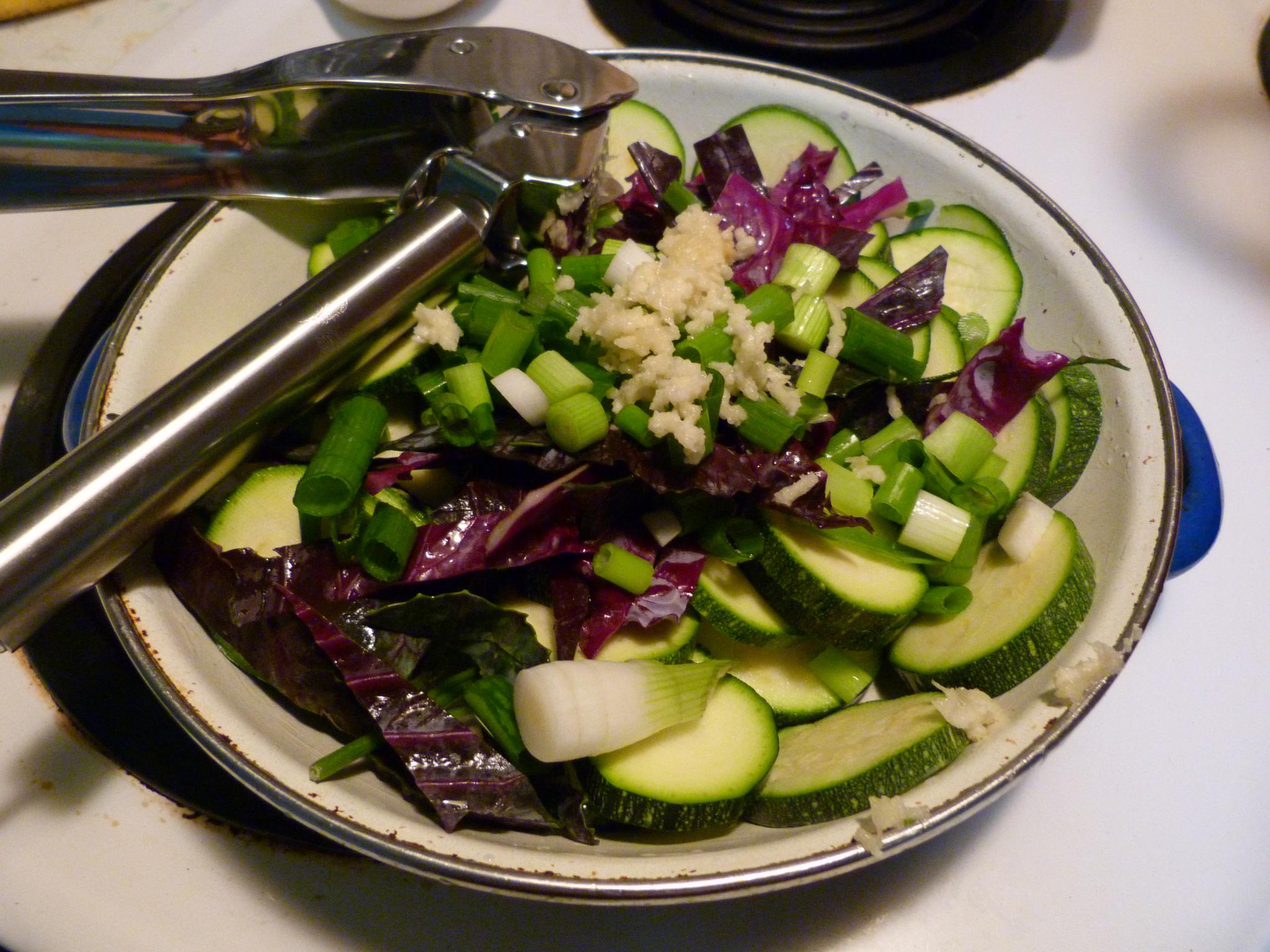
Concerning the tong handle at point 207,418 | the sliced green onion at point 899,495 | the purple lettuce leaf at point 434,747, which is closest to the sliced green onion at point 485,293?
the tong handle at point 207,418

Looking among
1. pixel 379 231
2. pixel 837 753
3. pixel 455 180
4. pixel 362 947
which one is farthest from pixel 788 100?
pixel 362 947

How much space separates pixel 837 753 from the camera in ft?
4.40

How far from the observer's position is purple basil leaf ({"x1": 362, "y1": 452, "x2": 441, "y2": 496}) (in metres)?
1.46

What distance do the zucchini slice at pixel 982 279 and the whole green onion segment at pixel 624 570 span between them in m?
0.90

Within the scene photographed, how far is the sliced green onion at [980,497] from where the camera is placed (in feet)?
4.84

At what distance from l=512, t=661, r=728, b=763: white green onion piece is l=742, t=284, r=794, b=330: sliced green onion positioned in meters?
0.62

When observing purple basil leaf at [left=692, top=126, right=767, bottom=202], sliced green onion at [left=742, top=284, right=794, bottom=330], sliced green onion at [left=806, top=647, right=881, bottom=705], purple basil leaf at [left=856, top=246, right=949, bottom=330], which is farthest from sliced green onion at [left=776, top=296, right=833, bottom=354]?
sliced green onion at [left=806, top=647, right=881, bottom=705]

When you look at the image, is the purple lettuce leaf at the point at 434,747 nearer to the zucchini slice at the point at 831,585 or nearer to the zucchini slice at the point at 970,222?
the zucchini slice at the point at 831,585

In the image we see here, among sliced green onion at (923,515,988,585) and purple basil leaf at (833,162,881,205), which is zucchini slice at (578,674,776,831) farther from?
purple basil leaf at (833,162,881,205)

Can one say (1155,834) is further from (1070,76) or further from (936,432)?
(1070,76)

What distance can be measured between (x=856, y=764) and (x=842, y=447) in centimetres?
56

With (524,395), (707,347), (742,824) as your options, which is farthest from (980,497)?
(524,395)

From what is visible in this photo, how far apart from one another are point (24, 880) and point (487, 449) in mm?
1004

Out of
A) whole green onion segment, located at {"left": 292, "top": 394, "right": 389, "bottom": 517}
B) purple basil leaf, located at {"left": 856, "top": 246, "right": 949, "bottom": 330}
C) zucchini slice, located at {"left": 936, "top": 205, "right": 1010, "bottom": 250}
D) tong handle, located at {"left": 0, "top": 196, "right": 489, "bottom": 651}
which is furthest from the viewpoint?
zucchini slice, located at {"left": 936, "top": 205, "right": 1010, "bottom": 250}
